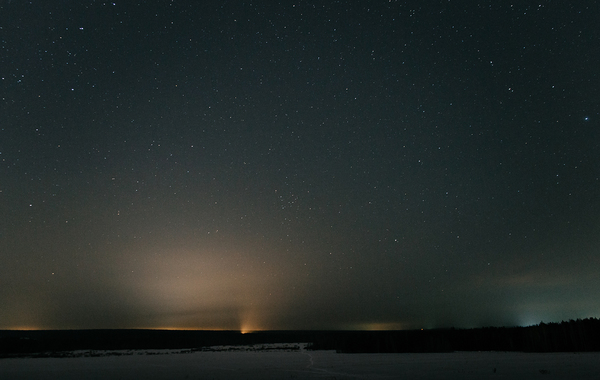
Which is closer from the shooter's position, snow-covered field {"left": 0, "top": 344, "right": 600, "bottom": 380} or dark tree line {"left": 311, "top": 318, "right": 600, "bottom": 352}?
snow-covered field {"left": 0, "top": 344, "right": 600, "bottom": 380}

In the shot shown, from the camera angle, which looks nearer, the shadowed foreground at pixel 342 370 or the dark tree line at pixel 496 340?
the shadowed foreground at pixel 342 370

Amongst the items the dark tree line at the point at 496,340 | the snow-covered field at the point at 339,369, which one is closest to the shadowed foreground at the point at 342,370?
the snow-covered field at the point at 339,369

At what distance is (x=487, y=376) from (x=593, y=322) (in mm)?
45392

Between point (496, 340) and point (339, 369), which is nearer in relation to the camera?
point (339, 369)

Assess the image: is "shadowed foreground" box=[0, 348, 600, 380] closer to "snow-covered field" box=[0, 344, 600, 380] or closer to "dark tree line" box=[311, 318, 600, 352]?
"snow-covered field" box=[0, 344, 600, 380]

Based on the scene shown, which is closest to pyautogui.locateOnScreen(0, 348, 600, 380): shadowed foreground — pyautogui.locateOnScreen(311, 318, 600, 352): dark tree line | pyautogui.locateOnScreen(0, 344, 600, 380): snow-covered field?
pyautogui.locateOnScreen(0, 344, 600, 380): snow-covered field

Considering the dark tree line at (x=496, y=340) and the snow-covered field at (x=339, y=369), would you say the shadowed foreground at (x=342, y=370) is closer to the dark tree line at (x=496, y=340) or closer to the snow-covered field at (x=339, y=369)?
the snow-covered field at (x=339, y=369)

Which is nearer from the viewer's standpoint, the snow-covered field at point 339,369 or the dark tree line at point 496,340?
the snow-covered field at point 339,369

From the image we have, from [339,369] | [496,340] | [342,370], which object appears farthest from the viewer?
[496,340]

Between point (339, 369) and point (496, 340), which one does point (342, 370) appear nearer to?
point (339, 369)

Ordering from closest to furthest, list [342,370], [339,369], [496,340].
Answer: [342,370] → [339,369] → [496,340]

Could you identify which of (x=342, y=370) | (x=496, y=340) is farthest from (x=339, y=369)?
(x=496, y=340)

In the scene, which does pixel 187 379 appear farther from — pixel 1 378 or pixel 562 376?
pixel 562 376

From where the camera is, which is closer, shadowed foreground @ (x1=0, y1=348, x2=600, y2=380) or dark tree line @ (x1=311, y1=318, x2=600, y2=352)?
shadowed foreground @ (x1=0, y1=348, x2=600, y2=380)
